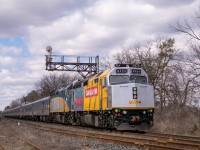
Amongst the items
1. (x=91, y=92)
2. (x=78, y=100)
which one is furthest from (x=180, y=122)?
(x=78, y=100)

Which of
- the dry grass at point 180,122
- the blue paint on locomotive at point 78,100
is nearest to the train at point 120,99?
the blue paint on locomotive at point 78,100

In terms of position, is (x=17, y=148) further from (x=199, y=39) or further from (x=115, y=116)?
(x=199, y=39)

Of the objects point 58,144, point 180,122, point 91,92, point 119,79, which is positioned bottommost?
point 58,144

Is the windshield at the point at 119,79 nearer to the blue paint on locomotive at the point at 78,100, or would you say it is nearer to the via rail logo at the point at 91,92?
the via rail logo at the point at 91,92

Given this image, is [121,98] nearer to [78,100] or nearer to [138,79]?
[138,79]

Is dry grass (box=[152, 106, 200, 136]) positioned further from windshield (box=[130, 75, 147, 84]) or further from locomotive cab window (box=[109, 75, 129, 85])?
locomotive cab window (box=[109, 75, 129, 85])

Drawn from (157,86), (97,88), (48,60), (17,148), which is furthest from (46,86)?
(17,148)

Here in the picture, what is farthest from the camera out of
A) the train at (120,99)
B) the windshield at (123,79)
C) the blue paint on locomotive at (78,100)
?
the blue paint on locomotive at (78,100)

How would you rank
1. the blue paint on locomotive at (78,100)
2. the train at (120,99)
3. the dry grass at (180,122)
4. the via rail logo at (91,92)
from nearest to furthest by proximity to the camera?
the train at (120,99) < the dry grass at (180,122) < the via rail logo at (91,92) < the blue paint on locomotive at (78,100)

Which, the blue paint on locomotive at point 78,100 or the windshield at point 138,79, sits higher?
the windshield at point 138,79

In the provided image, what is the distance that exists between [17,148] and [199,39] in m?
13.3

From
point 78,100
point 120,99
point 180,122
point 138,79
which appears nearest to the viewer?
point 120,99

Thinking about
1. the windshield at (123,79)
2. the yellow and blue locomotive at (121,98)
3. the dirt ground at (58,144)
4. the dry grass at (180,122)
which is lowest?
the dirt ground at (58,144)

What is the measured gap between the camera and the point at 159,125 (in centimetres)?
2061
